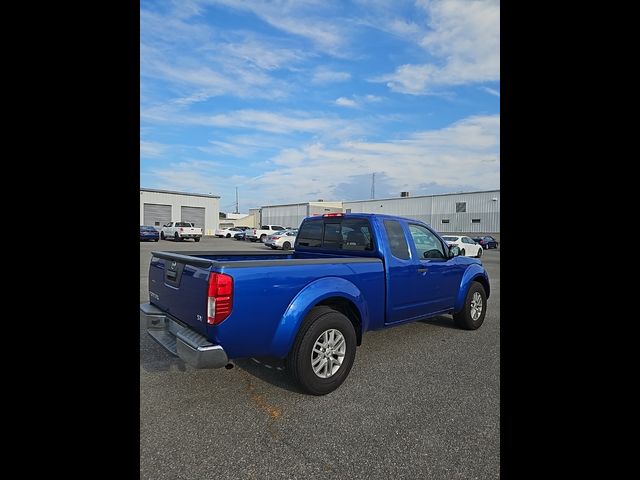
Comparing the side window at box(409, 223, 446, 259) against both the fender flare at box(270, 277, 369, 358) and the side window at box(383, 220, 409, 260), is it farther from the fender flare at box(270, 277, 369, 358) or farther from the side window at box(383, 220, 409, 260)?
the fender flare at box(270, 277, 369, 358)

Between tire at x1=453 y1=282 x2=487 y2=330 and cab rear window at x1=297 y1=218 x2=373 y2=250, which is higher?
cab rear window at x1=297 y1=218 x2=373 y2=250

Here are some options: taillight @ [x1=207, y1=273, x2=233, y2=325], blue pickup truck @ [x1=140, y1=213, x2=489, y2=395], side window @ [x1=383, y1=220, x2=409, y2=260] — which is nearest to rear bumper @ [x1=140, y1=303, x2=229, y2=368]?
blue pickup truck @ [x1=140, y1=213, x2=489, y2=395]

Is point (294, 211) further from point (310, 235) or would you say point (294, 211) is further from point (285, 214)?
point (310, 235)

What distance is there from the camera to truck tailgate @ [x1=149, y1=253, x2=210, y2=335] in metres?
3.00

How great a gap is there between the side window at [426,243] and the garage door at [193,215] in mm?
44648

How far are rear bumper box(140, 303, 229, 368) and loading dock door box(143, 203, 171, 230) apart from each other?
139 ft

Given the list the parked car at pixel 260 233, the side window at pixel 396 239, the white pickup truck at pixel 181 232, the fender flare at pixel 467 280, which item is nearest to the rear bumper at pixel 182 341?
the side window at pixel 396 239

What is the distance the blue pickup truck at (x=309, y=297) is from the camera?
2918 millimetres

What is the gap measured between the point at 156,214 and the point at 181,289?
43954 mm

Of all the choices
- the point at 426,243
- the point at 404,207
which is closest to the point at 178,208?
the point at 404,207
